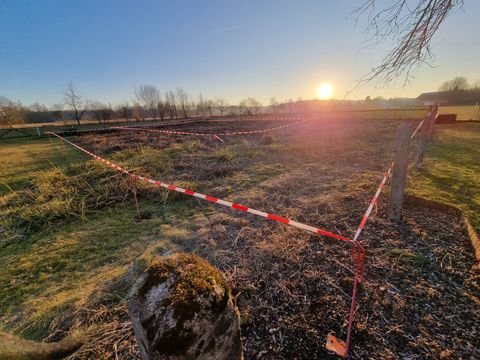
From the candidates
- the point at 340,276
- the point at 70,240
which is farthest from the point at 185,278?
the point at 70,240

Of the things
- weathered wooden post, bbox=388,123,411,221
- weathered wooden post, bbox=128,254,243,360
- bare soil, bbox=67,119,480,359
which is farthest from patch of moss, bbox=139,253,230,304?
weathered wooden post, bbox=388,123,411,221

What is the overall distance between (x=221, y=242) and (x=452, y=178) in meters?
5.87

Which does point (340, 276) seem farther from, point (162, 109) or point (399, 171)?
point (162, 109)

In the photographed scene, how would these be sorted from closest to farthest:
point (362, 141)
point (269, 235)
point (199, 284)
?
point (199, 284) → point (269, 235) → point (362, 141)

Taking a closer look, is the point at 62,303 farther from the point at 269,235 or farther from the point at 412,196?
the point at 412,196

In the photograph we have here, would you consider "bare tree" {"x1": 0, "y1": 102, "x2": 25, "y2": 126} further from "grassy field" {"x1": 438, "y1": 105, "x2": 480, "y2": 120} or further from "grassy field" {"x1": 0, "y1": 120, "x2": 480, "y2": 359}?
"grassy field" {"x1": 438, "y1": 105, "x2": 480, "y2": 120}

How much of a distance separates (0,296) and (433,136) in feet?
52.5

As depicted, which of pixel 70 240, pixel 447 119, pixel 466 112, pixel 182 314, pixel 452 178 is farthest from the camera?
pixel 466 112

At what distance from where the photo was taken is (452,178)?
556 cm

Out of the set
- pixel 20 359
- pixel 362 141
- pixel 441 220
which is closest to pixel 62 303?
pixel 20 359

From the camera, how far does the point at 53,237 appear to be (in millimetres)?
3984

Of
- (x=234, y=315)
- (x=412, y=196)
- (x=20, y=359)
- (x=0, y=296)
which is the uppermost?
→ (x=234, y=315)

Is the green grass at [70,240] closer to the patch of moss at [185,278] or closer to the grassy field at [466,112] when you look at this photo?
the patch of moss at [185,278]

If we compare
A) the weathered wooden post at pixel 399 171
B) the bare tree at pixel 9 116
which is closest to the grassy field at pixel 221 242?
the weathered wooden post at pixel 399 171
